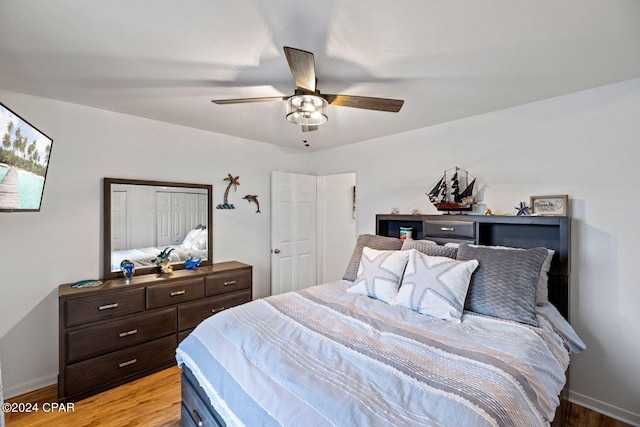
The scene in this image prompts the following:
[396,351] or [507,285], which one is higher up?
[507,285]

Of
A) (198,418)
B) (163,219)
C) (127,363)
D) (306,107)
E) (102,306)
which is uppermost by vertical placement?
(306,107)

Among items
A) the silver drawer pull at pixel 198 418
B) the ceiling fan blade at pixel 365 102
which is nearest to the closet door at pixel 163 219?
the silver drawer pull at pixel 198 418

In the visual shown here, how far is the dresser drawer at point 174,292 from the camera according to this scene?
2.58 meters

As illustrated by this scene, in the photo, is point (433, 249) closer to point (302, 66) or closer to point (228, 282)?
point (302, 66)

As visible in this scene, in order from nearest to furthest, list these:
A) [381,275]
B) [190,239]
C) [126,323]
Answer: [381,275] → [126,323] → [190,239]

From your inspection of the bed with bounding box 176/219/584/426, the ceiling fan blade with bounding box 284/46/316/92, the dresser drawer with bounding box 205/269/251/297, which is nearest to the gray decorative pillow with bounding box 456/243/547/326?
the bed with bounding box 176/219/584/426

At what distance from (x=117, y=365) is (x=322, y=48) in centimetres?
289

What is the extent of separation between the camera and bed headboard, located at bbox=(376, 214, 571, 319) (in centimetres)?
219

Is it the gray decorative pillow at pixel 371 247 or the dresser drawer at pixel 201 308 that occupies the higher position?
the gray decorative pillow at pixel 371 247

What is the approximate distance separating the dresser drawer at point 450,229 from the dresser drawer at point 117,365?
2.71m

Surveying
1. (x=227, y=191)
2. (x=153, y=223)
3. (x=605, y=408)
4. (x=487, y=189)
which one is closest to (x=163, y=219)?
(x=153, y=223)

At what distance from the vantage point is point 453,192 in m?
2.87

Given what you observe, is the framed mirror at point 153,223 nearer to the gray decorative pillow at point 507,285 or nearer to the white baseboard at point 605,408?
the gray decorative pillow at point 507,285

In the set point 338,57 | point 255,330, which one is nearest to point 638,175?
point 338,57
